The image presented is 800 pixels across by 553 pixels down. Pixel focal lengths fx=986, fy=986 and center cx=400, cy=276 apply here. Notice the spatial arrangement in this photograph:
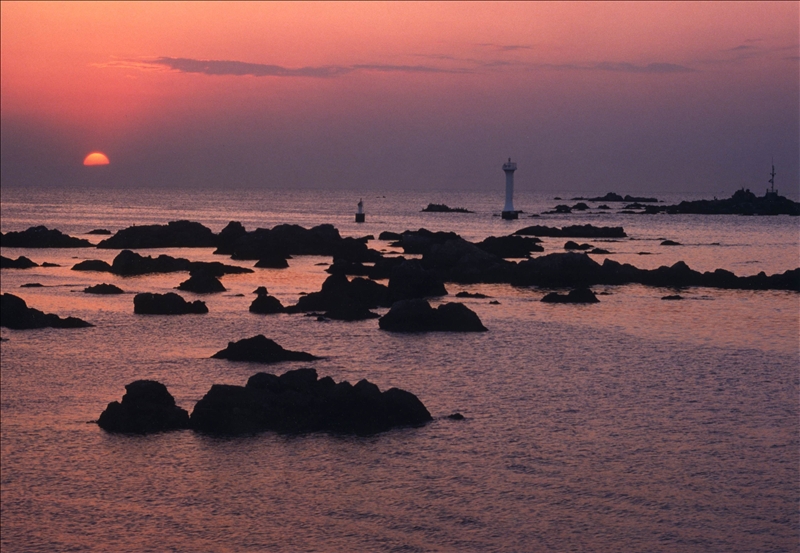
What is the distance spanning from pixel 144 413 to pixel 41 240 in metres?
76.3

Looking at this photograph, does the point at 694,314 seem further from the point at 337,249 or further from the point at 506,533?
the point at 337,249

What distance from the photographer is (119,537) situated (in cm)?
1627

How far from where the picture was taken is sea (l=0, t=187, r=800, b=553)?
16734mm

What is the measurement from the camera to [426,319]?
3903 centimetres

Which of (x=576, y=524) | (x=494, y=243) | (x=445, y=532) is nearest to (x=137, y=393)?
(x=445, y=532)

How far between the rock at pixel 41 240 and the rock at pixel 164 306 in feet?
167

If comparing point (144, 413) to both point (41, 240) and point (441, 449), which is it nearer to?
point (441, 449)

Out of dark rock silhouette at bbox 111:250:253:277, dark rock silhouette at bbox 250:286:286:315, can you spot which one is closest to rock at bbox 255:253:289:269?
dark rock silhouette at bbox 111:250:253:277

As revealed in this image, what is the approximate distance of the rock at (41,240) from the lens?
9231 centimetres

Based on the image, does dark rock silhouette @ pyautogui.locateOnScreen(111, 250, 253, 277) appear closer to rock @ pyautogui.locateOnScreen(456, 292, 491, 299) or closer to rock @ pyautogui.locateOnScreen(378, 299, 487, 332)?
rock @ pyautogui.locateOnScreen(456, 292, 491, 299)

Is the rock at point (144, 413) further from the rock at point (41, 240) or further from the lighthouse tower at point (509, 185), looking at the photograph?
the lighthouse tower at point (509, 185)

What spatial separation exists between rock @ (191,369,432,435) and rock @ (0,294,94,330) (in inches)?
724

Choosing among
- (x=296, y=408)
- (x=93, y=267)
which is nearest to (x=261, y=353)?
(x=296, y=408)

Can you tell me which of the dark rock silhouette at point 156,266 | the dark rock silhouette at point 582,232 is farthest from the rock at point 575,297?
the dark rock silhouette at point 582,232
